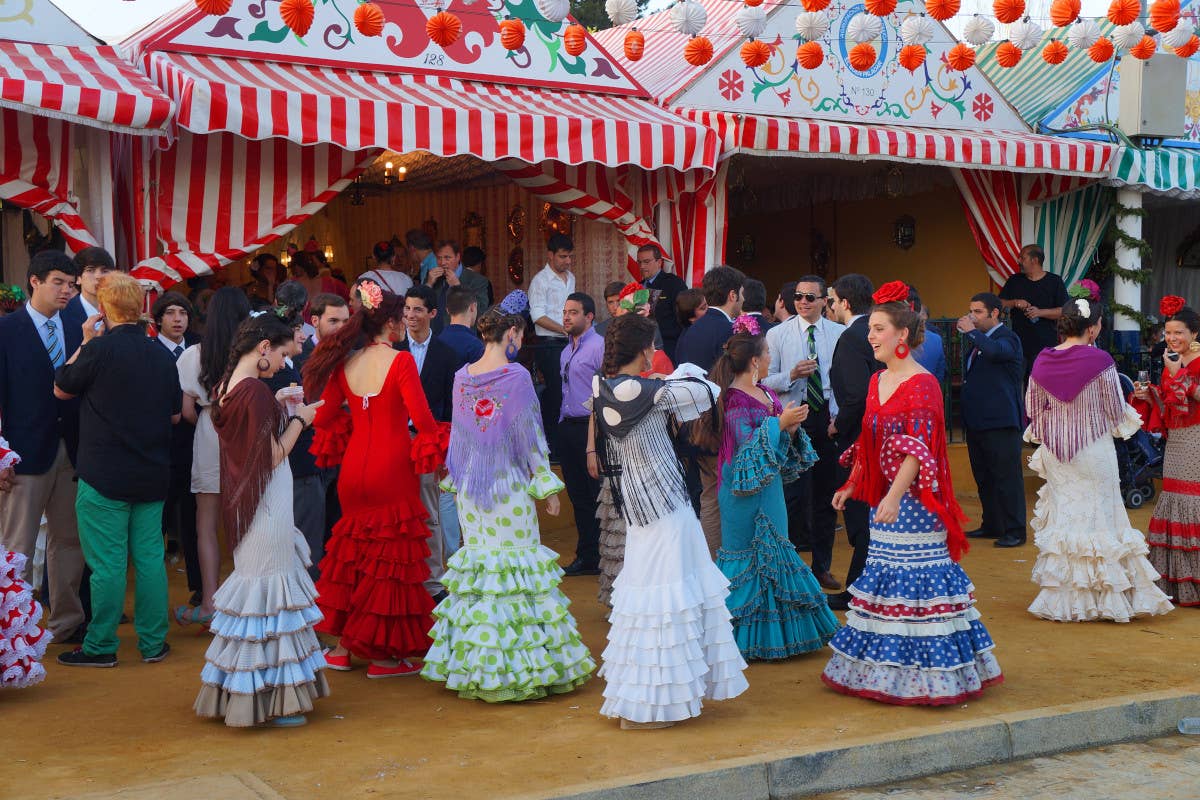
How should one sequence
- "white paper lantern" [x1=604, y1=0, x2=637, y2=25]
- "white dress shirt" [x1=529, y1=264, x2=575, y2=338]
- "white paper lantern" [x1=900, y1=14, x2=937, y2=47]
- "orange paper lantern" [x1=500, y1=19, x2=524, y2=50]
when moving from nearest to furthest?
"white paper lantern" [x1=604, y1=0, x2=637, y2=25]
"orange paper lantern" [x1=500, y1=19, x2=524, y2=50]
"white dress shirt" [x1=529, y1=264, x2=575, y2=338]
"white paper lantern" [x1=900, y1=14, x2=937, y2=47]

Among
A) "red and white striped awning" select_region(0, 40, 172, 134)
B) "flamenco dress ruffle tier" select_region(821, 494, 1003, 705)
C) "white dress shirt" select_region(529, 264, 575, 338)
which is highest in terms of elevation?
"red and white striped awning" select_region(0, 40, 172, 134)

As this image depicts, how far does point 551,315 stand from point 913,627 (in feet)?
18.8

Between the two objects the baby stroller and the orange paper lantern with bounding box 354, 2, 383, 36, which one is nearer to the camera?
the orange paper lantern with bounding box 354, 2, 383, 36

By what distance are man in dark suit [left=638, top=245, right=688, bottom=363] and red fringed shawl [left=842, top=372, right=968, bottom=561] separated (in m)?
4.41

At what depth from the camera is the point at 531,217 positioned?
43.5ft

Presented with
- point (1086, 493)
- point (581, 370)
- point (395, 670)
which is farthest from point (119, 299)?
point (1086, 493)

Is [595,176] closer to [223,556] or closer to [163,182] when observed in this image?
[163,182]

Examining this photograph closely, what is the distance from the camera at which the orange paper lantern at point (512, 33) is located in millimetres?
9797

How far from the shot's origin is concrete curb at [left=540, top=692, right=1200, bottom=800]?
488cm

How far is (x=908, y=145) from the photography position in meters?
12.3

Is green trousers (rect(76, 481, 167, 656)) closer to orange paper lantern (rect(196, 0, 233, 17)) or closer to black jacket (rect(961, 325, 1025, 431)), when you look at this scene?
orange paper lantern (rect(196, 0, 233, 17))

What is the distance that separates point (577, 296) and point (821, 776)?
4241 millimetres

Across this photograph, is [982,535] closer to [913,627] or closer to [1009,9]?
[1009,9]

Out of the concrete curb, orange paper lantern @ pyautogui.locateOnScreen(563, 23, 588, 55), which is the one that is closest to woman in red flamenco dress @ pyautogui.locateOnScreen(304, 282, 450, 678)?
the concrete curb
